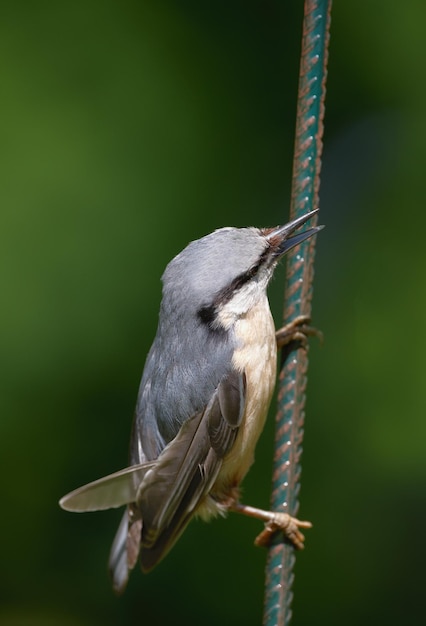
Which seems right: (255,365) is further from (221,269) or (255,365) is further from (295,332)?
(221,269)

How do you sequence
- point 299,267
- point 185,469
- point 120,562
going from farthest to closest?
point 120,562, point 185,469, point 299,267

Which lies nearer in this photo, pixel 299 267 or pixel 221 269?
pixel 299 267

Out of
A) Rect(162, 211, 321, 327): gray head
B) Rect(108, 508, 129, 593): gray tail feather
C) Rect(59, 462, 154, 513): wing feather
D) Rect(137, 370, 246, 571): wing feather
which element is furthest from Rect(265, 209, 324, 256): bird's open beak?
Rect(108, 508, 129, 593): gray tail feather

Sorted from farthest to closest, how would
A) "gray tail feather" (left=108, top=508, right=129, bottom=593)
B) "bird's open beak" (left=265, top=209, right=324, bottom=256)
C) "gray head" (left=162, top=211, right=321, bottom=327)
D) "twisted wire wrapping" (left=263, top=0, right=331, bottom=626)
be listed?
"gray tail feather" (left=108, top=508, right=129, bottom=593)
"gray head" (left=162, top=211, right=321, bottom=327)
"bird's open beak" (left=265, top=209, right=324, bottom=256)
"twisted wire wrapping" (left=263, top=0, right=331, bottom=626)

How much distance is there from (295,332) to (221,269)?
24 centimetres

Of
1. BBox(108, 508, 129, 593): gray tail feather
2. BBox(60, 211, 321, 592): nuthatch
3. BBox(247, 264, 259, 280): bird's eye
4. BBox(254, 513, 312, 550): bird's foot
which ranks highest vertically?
BBox(247, 264, 259, 280): bird's eye

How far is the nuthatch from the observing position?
238 cm

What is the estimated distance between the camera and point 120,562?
265 centimetres

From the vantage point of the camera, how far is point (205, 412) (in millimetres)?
2406

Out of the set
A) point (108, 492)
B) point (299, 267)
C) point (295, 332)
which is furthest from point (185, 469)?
point (299, 267)

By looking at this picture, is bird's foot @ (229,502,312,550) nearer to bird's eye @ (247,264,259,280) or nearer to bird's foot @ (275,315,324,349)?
bird's foot @ (275,315,324,349)

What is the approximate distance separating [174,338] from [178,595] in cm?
88

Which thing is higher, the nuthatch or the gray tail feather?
the nuthatch

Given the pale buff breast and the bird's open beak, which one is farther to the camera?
the pale buff breast
